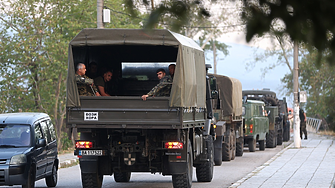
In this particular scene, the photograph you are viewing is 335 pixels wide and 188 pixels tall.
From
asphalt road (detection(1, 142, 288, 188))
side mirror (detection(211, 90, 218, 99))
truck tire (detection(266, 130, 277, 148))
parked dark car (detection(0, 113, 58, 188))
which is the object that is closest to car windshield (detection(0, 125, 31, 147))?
parked dark car (detection(0, 113, 58, 188))

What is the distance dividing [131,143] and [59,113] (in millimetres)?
20889

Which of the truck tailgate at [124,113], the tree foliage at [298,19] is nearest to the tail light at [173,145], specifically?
the truck tailgate at [124,113]

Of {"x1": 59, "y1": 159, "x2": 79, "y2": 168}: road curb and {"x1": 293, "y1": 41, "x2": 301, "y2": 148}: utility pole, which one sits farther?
{"x1": 293, "y1": 41, "x2": 301, "y2": 148}: utility pole

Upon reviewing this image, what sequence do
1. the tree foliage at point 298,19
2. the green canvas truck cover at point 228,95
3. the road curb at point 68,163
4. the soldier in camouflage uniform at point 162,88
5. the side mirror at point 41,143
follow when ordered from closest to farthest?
the tree foliage at point 298,19 → the soldier in camouflage uniform at point 162,88 → the side mirror at point 41,143 → the road curb at point 68,163 → the green canvas truck cover at point 228,95

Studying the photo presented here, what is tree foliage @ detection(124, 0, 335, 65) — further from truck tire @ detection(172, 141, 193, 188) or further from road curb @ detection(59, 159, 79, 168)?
road curb @ detection(59, 159, 79, 168)

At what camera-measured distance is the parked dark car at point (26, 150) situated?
11.5 metres

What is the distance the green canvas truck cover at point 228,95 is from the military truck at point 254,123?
10.1ft

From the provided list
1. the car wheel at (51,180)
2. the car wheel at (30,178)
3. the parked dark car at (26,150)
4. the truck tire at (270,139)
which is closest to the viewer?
the parked dark car at (26,150)

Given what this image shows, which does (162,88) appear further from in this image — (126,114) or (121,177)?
(121,177)

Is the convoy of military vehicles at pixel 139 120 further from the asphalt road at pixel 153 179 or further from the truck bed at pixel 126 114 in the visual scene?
the asphalt road at pixel 153 179

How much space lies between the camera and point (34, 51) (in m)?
29.0

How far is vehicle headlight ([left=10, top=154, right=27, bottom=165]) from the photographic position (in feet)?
37.8

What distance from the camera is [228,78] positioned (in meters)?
22.2

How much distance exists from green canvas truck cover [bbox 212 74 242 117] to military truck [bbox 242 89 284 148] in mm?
7605
